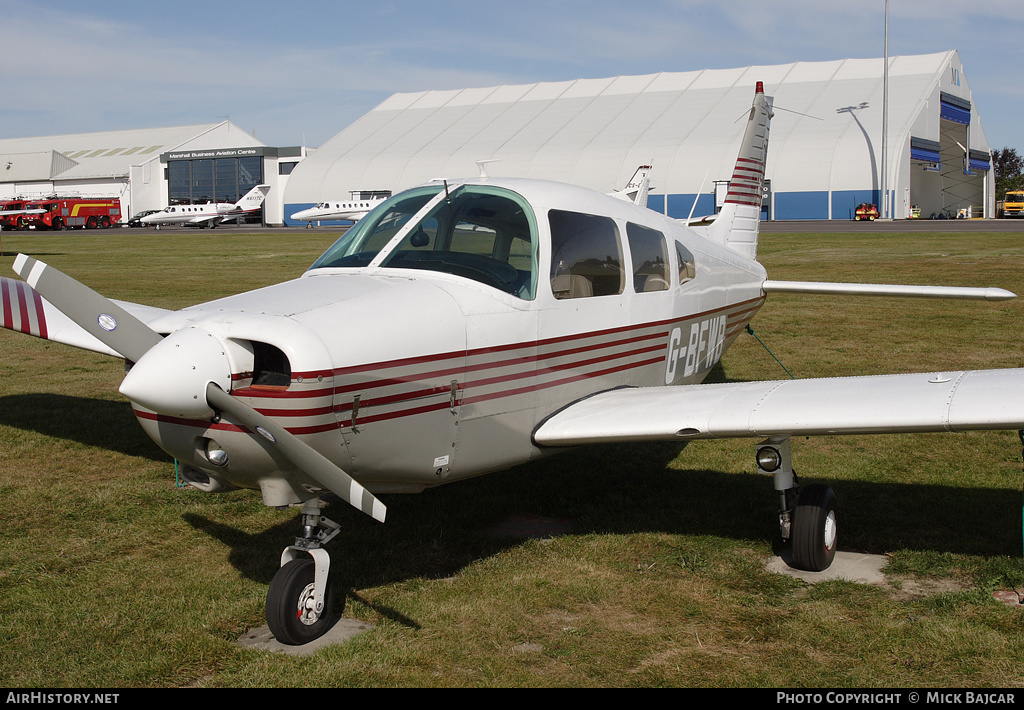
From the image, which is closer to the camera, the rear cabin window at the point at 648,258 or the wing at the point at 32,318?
the rear cabin window at the point at 648,258

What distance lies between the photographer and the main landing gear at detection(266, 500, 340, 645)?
439cm

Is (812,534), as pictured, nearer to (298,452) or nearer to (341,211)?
(298,452)

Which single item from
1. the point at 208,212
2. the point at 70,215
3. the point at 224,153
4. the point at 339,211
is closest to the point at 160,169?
the point at 224,153

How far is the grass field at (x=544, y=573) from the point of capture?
167 inches

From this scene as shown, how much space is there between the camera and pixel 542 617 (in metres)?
4.77

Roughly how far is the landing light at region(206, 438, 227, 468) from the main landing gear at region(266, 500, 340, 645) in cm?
56

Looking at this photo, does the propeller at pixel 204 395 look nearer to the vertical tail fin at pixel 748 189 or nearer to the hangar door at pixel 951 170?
the vertical tail fin at pixel 748 189

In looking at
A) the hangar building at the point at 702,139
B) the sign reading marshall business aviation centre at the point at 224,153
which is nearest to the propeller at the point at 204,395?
the hangar building at the point at 702,139

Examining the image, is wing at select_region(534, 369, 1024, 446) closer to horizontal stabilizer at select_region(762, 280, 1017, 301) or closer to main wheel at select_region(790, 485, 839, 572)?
main wheel at select_region(790, 485, 839, 572)

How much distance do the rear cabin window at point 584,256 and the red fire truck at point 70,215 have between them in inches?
2750

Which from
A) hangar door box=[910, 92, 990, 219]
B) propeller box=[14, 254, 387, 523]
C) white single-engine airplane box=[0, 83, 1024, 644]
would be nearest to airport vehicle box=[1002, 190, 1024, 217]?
hangar door box=[910, 92, 990, 219]

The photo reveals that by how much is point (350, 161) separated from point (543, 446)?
6764 centimetres

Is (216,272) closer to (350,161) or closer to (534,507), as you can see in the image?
(534,507)

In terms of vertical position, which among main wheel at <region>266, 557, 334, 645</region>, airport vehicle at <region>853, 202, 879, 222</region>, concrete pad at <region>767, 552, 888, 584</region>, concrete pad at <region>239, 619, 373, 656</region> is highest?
airport vehicle at <region>853, 202, 879, 222</region>
